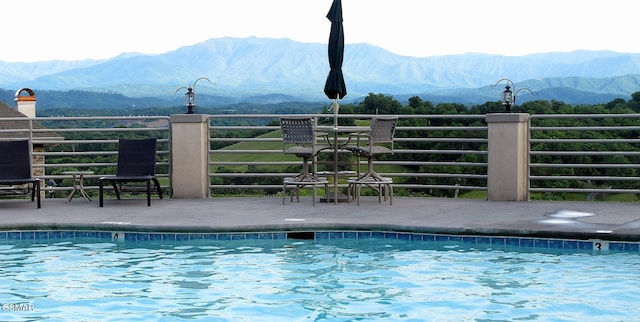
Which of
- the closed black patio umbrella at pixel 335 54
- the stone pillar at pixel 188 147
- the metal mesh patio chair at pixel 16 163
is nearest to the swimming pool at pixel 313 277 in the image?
the metal mesh patio chair at pixel 16 163

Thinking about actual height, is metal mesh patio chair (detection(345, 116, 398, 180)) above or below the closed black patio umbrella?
below

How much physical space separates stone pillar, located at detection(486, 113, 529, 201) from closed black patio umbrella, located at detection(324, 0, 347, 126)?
1.88 metres

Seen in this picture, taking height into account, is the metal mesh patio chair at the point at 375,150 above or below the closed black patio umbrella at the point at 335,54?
below

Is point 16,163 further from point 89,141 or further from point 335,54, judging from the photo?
point 335,54

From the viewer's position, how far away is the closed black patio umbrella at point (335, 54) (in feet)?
33.3

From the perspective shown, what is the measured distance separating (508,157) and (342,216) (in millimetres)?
2486

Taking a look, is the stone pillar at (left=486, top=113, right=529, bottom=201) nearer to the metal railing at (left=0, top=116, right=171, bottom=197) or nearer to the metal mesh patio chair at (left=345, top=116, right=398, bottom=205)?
the metal mesh patio chair at (left=345, top=116, right=398, bottom=205)

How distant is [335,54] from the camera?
10.2 metres

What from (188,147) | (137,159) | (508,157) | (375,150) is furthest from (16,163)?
(508,157)

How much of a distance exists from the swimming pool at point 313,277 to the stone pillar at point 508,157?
7.77ft

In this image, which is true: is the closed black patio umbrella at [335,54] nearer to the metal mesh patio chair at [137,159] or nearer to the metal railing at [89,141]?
the metal railing at [89,141]

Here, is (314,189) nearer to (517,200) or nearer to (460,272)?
(517,200)

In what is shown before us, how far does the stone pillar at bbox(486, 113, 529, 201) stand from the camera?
388 inches

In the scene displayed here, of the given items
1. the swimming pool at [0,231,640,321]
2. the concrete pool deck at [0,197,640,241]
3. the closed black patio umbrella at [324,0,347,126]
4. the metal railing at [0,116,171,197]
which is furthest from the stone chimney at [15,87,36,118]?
the swimming pool at [0,231,640,321]
